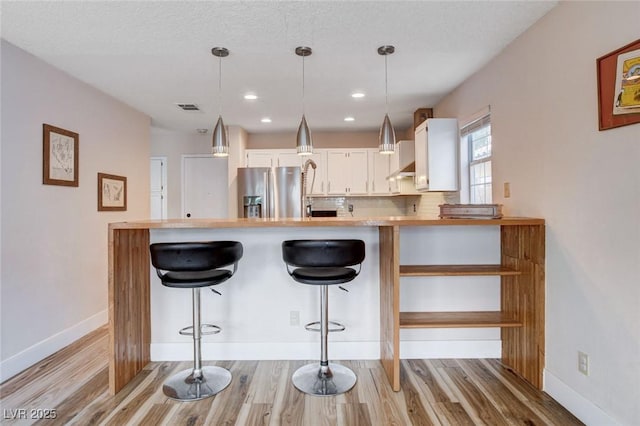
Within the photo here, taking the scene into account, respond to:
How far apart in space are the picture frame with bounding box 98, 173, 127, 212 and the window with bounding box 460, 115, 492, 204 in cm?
363

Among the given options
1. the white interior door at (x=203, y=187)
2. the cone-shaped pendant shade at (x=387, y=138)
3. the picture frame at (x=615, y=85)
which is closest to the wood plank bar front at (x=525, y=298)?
the picture frame at (x=615, y=85)

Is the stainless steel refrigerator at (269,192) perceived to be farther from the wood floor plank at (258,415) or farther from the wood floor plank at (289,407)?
the wood floor plank at (258,415)

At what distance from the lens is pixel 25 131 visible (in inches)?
102

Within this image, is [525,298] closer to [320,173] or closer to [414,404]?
[414,404]

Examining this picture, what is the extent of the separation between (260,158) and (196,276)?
352 cm

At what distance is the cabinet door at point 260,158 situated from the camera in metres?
5.36

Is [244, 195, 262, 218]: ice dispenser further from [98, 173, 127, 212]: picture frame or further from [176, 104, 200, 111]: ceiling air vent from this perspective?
[98, 173, 127, 212]: picture frame

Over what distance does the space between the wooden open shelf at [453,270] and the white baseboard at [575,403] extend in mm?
632

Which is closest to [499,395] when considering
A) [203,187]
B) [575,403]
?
[575,403]

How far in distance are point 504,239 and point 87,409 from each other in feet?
9.29

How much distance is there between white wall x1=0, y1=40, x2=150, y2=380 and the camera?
2.46m

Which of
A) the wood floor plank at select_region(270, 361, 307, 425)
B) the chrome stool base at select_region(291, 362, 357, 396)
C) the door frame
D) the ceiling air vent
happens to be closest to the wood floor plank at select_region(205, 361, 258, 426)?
the wood floor plank at select_region(270, 361, 307, 425)

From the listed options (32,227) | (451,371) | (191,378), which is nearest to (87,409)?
(191,378)

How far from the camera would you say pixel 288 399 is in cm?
204
